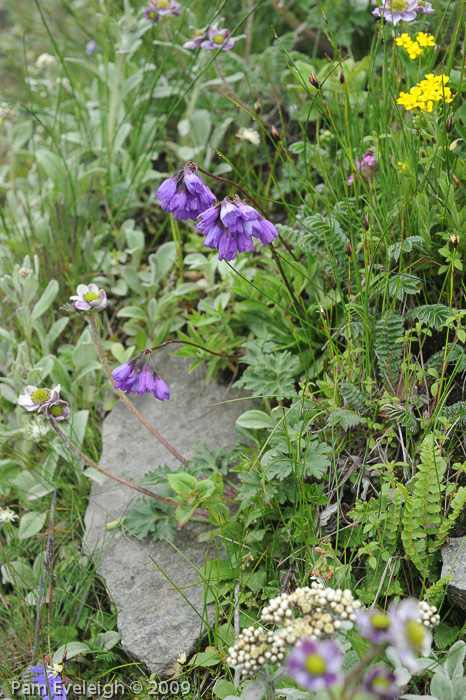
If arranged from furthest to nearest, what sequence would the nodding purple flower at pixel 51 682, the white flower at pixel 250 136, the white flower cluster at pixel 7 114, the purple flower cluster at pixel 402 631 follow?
the white flower cluster at pixel 7 114 → the white flower at pixel 250 136 → the nodding purple flower at pixel 51 682 → the purple flower cluster at pixel 402 631

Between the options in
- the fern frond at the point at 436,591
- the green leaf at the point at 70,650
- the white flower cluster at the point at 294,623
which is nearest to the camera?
the white flower cluster at the point at 294,623

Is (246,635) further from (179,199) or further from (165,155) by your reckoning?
(165,155)

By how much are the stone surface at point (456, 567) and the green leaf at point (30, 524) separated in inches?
62.0

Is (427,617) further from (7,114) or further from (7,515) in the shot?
(7,114)

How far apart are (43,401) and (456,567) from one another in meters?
1.50

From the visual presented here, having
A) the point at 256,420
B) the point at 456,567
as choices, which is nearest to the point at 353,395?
the point at 256,420

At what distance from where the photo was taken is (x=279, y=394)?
2.28 meters

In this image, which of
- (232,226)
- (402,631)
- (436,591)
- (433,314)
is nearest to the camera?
(402,631)

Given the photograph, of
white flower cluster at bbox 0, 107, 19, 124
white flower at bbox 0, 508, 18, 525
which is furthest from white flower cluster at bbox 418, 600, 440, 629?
white flower cluster at bbox 0, 107, 19, 124

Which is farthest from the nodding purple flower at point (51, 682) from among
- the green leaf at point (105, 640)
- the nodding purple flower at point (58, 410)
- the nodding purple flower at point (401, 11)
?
the nodding purple flower at point (401, 11)

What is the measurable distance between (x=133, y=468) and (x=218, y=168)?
6.02 feet

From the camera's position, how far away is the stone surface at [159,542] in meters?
2.07

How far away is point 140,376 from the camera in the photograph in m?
2.14

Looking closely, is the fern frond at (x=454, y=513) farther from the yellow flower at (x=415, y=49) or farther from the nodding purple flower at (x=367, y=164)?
the yellow flower at (x=415, y=49)
